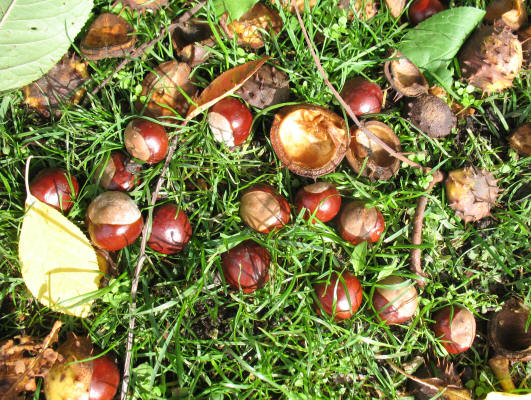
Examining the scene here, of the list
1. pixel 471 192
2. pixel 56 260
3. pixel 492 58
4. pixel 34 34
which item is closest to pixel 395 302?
pixel 471 192

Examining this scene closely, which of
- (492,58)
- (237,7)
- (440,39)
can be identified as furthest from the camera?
(440,39)

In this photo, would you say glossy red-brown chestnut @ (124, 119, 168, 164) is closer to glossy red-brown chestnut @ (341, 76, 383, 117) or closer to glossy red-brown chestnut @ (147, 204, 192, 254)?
glossy red-brown chestnut @ (147, 204, 192, 254)

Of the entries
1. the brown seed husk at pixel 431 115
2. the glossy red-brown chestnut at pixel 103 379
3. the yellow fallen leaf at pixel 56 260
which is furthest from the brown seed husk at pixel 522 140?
the glossy red-brown chestnut at pixel 103 379

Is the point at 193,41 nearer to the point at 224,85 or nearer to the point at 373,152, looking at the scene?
the point at 224,85

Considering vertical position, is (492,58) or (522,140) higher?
(492,58)

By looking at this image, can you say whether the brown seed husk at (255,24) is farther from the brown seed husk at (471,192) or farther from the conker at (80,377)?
the conker at (80,377)

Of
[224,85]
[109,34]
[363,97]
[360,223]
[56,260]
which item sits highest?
[109,34]

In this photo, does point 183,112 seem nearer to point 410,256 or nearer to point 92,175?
point 92,175

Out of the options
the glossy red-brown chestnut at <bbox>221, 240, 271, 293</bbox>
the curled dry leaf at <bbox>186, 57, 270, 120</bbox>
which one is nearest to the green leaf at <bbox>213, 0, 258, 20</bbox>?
the curled dry leaf at <bbox>186, 57, 270, 120</bbox>
